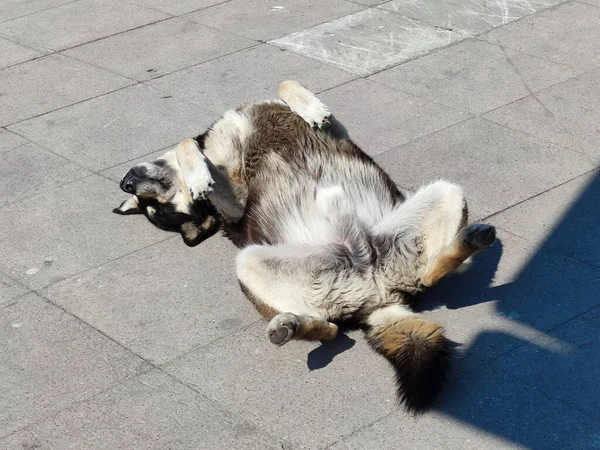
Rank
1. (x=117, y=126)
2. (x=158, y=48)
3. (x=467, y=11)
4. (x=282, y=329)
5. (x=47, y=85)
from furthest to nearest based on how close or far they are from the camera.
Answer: (x=467, y=11) → (x=158, y=48) → (x=47, y=85) → (x=117, y=126) → (x=282, y=329)

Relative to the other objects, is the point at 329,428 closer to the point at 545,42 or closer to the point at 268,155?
the point at 268,155

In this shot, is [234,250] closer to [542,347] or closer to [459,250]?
[459,250]

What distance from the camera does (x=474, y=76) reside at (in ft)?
25.8

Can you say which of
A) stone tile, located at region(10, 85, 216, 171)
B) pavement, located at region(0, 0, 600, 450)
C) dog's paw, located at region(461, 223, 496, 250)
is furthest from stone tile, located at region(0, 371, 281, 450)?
stone tile, located at region(10, 85, 216, 171)

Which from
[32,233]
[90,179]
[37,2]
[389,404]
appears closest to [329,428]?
[389,404]

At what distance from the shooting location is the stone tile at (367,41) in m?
8.23

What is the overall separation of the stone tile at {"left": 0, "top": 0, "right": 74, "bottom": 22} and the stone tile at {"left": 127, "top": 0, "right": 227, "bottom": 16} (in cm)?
83

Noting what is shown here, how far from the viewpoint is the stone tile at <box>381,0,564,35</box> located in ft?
28.9

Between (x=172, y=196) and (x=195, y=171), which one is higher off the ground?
(x=195, y=171)

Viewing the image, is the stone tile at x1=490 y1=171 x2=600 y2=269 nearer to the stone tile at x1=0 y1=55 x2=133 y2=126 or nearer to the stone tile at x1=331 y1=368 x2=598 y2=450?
the stone tile at x1=331 y1=368 x2=598 y2=450

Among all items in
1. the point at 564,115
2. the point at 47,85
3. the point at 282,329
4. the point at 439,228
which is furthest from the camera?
the point at 47,85

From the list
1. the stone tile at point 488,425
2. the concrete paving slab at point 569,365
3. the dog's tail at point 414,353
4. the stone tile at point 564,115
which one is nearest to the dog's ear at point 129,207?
the dog's tail at point 414,353

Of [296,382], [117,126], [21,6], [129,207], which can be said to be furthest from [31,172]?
[21,6]

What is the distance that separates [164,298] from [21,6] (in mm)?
5638
